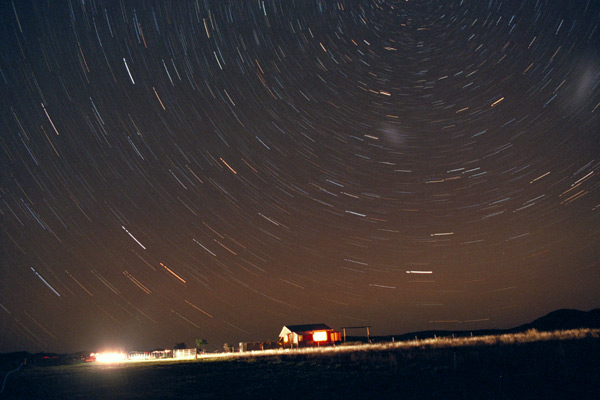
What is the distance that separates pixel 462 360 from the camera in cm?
1451

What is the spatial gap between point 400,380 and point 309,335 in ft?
126

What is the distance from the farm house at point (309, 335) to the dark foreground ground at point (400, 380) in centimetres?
2983

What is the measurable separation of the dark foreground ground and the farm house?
29827mm

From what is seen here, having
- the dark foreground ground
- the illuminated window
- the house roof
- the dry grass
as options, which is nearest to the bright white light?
the house roof

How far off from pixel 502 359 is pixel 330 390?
6074 millimetres

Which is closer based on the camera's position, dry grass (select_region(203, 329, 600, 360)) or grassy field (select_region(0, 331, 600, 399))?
grassy field (select_region(0, 331, 600, 399))

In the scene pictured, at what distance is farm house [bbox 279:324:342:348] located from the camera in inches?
1906

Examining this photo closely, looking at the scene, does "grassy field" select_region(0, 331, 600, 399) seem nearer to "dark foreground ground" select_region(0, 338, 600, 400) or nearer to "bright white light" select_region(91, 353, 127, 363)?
"dark foreground ground" select_region(0, 338, 600, 400)

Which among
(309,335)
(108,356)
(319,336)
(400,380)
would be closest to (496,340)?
(400,380)

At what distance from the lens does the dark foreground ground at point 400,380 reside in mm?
10883

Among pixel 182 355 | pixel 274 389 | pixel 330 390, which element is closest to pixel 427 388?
pixel 330 390

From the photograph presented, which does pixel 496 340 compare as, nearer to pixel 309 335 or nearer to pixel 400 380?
pixel 400 380

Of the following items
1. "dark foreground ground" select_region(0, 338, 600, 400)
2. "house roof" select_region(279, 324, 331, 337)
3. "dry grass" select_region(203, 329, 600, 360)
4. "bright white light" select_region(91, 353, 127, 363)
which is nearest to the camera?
"dark foreground ground" select_region(0, 338, 600, 400)

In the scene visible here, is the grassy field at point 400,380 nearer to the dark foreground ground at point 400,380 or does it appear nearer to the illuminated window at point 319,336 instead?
the dark foreground ground at point 400,380
